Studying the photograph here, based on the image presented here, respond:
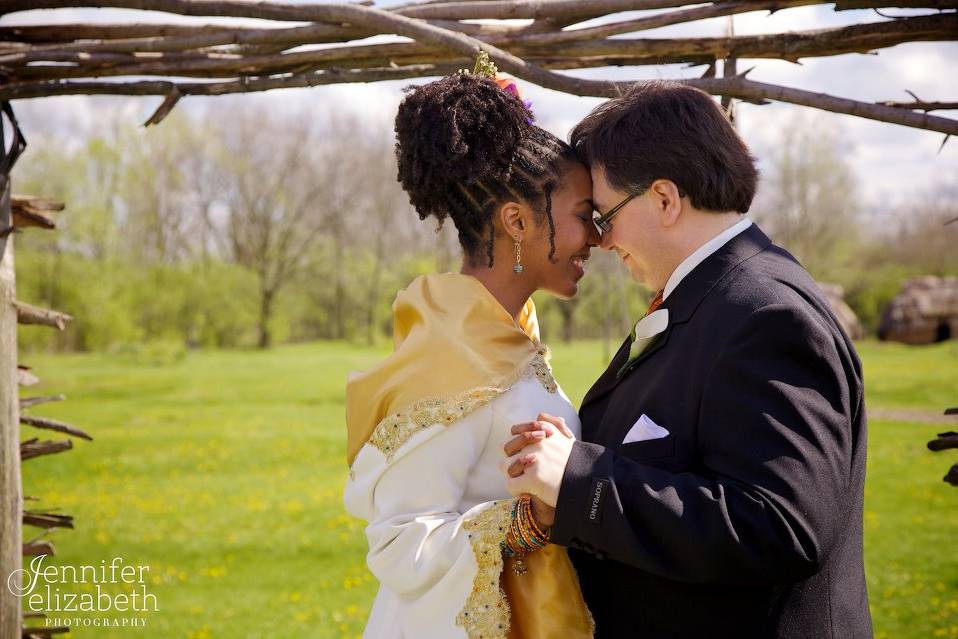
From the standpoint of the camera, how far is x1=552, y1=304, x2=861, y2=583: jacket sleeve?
1572 millimetres

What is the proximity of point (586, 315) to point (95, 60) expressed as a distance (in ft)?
126

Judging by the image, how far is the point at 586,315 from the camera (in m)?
41.0

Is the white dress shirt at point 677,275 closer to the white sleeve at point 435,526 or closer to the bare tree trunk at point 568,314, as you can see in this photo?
the white sleeve at point 435,526

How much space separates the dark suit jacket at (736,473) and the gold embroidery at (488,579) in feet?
0.64

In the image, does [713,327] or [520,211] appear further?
[520,211]

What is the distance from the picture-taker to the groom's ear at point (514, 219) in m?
2.20

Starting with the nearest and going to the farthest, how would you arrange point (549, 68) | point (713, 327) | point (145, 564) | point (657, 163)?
point (713, 327), point (657, 163), point (549, 68), point (145, 564)

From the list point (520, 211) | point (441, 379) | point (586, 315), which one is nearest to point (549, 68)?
point (520, 211)

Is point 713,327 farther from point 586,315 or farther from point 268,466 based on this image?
point 586,315

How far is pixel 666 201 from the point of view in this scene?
1978mm

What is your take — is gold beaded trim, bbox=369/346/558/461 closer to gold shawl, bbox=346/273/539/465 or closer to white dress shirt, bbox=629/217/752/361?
gold shawl, bbox=346/273/539/465

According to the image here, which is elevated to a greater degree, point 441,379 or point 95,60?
point 95,60

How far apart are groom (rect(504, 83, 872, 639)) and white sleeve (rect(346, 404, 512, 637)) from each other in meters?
0.20

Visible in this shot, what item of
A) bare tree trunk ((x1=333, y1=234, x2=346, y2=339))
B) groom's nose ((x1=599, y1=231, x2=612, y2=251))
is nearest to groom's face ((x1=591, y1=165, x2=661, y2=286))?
groom's nose ((x1=599, y1=231, x2=612, y2=251))
